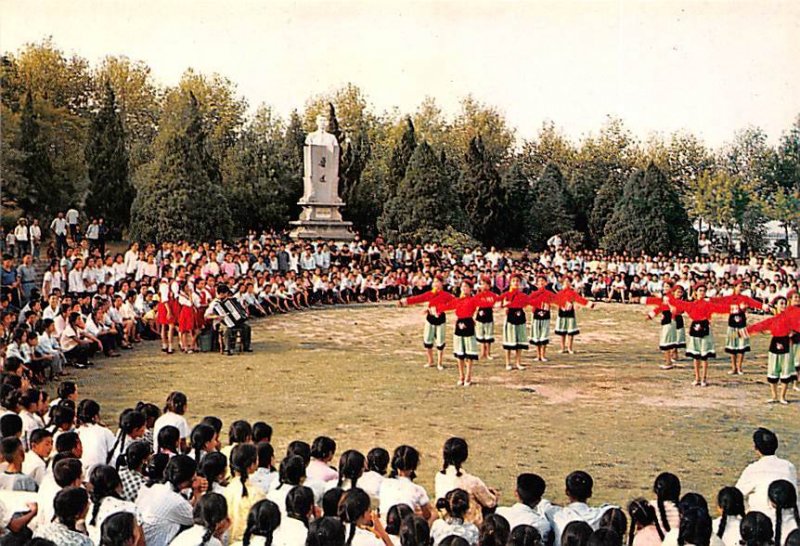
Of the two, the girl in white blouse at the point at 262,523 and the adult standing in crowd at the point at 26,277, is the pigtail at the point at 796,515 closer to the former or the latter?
the girl in white blouse at the point at 262,523

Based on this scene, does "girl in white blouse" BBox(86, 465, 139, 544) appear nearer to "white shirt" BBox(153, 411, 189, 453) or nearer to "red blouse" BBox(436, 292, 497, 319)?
"white shirt" BBox(153, 411, 189, 453)

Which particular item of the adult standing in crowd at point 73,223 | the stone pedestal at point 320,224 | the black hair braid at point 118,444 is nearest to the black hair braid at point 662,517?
the black hair braid at point 118,444

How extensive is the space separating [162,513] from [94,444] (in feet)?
4.79

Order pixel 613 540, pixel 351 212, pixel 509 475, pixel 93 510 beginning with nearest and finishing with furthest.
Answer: pixel 613 540 → pixel 93 510 → pixel 509 475 → pixel 351 212

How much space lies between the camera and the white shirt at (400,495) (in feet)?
17.2

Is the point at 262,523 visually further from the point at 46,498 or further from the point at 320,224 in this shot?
the point at 320,224

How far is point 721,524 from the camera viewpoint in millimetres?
4871

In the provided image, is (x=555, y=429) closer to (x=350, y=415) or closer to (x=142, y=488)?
(x=350, y=415)

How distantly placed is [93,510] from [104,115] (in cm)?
2672

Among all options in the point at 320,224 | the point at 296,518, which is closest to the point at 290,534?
the point at 296,518

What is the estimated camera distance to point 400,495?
5.25 meters

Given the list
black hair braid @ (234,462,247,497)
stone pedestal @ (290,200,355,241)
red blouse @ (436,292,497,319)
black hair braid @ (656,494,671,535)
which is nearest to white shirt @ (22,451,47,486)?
black hair braid @ (234,462,247,497)

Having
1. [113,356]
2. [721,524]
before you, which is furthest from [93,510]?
[113,356]

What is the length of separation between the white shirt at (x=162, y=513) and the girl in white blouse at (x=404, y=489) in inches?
46.0
